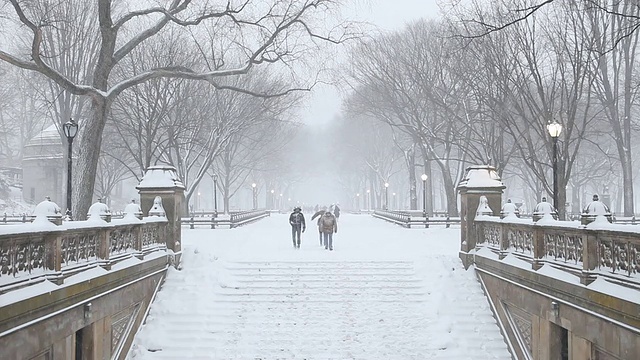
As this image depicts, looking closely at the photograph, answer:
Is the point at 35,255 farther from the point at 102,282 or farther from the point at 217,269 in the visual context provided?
the point at 217,269

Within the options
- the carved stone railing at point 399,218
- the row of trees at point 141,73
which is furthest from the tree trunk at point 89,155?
the carved stone railing at point 399,218

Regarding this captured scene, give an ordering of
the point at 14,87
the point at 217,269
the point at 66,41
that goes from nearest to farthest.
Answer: the point at 217,269, the point at 66,41, the point at 14,87

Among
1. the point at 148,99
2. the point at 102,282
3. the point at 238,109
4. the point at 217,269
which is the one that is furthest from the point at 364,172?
the point at 102,282

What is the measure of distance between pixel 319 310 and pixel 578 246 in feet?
20.1

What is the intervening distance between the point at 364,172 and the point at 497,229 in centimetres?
5540

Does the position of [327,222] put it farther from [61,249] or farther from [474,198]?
[61,249]

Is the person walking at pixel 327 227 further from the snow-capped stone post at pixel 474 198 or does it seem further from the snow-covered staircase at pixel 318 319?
the snow-capped stone post at pixel 474 198

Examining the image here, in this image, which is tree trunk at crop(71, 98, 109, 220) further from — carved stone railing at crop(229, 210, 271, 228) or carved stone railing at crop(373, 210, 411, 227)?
carved stone railing at crop(373, 210, 411, 227)

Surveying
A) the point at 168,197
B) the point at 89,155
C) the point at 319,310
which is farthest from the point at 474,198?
the point at 89,155

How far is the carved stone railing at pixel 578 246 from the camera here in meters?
7.74

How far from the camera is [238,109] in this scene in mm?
32938

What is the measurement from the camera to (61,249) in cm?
→ 911

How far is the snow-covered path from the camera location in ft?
38.5

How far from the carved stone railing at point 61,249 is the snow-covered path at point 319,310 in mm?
1931
